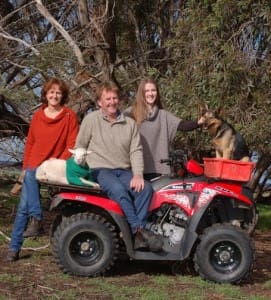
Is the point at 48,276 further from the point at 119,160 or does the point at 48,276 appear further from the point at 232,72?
the point at 232,72

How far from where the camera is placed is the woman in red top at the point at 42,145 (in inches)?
260

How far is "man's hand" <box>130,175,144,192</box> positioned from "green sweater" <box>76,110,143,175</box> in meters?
0.20

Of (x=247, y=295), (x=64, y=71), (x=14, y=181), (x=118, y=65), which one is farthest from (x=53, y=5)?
(x=247, y=295)

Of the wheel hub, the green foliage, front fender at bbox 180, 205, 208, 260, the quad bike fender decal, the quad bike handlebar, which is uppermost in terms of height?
the green foliage

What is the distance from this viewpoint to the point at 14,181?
32.0ft

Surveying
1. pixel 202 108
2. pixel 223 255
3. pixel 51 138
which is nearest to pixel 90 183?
pixel 51 138

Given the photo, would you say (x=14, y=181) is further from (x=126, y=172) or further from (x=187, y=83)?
(x=126, y=172)

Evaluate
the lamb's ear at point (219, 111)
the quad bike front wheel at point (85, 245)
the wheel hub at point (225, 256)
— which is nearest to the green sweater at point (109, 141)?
the quad bike front wheel at point (85, 245)

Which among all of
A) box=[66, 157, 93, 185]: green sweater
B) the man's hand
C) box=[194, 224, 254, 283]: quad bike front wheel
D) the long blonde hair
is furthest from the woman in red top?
box=[194, 224, 254, 283]: quad bike front wheel

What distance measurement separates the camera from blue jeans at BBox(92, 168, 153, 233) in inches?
239

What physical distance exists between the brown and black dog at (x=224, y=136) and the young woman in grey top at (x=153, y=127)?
42.4 inches

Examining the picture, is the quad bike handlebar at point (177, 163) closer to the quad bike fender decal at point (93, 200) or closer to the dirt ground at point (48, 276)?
the quad bike fender decal at point (93, 200)

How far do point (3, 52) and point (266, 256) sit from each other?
15.3ft

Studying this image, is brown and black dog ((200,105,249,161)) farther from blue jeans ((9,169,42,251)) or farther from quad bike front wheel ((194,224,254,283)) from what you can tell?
blue jeans ((9,169,42,251))
